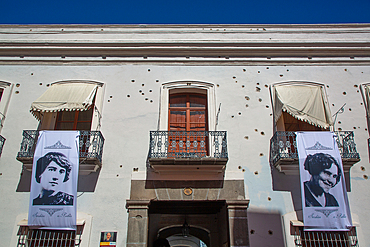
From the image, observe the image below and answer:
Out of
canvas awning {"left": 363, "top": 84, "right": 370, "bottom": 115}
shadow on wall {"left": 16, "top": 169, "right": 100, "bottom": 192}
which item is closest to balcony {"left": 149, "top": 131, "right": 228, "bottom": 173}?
shadow on wall {"left": 16, "top": 169, "right": 100, "bottom": 192}

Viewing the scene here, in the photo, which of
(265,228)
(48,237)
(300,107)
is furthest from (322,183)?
(48,237)

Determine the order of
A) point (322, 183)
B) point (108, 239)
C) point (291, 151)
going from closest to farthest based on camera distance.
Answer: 1. point (108, 239)
2. point (322, 183)
3. point (291, 151)

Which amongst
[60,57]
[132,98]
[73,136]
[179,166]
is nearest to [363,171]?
[179,166]

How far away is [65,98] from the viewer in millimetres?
7652

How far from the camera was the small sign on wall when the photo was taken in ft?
21.6

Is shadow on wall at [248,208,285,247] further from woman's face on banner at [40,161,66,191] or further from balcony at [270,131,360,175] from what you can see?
woman's face on banner at [40,161,66,191]

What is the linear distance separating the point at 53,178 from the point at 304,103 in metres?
5.99

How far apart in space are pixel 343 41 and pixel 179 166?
5830 millimetres

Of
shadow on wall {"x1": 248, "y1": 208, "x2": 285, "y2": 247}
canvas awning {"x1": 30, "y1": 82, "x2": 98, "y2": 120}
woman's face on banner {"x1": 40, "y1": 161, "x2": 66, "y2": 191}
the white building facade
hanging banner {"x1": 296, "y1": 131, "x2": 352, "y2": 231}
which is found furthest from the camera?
canvas awning {"x1": 30, "y1": 82, "x2": 98, "y2": 120}

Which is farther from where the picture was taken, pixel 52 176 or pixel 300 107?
pixel 300 107

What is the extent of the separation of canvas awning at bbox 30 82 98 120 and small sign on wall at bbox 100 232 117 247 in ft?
9.46

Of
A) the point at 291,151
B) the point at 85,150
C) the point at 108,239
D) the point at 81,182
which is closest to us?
the point at 108,239

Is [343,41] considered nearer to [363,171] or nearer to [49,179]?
[363,171]

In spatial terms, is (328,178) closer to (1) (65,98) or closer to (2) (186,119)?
(2) (186,119)
